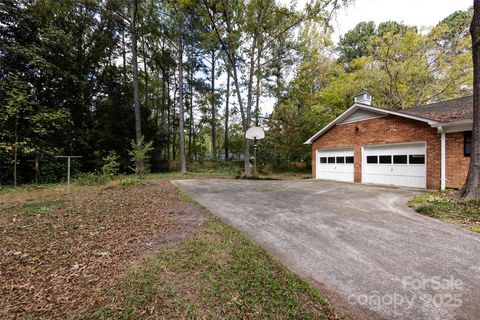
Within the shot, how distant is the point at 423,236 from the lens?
3535 millimetres

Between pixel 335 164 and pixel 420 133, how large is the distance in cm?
423

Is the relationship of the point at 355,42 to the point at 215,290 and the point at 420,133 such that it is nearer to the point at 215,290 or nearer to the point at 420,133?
the point at 420,133

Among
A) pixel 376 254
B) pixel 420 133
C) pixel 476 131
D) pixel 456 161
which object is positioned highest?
pixel 420 133

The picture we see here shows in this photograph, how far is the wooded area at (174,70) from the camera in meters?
10.2

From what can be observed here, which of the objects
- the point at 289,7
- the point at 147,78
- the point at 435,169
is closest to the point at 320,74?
the point at 289,7

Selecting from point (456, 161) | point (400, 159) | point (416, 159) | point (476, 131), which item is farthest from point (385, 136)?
point (476, 131)

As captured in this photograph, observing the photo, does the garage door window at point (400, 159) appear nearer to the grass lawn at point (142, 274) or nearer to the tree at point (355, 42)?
the grass lawn at point (142, 274)

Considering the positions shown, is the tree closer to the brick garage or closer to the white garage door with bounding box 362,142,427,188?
the brick garage

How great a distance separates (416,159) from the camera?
8.38m

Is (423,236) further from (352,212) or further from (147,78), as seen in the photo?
(147,78)

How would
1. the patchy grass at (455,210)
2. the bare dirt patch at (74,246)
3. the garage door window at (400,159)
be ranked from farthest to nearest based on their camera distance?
the garage door window at (400,159) → the patchy grass at (455,210) → the bare dirt patch at (74,246)

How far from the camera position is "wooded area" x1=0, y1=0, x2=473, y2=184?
10.2 m

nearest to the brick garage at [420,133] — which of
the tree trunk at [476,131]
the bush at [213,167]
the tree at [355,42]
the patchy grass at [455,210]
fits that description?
the tree trunk at [476,131]

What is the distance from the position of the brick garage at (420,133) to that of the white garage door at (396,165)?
17 centimetres
